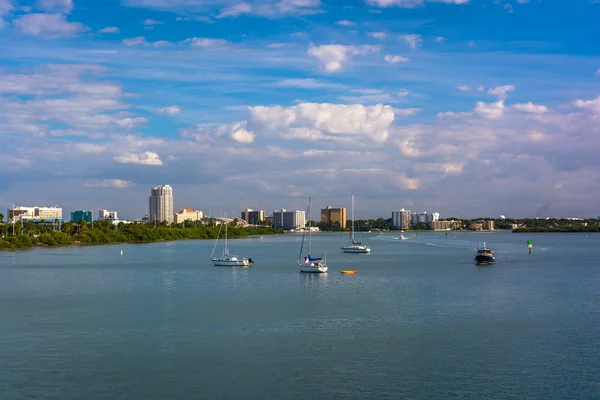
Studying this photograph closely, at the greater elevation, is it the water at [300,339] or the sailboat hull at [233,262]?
the sailboat hull at [233,262]

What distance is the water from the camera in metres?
23.0

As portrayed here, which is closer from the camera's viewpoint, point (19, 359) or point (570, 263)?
point (19, 359)

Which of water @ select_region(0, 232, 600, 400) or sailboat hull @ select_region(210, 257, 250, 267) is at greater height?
sailboat hull @ select_region(210, 257, 250, 267)

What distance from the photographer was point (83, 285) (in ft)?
186

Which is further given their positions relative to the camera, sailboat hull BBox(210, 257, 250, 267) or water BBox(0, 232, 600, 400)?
sailboat hull BBox(210, 257, 250, 267)

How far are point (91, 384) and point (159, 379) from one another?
238 centimetres

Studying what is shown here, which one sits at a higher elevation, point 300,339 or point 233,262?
point 233,262

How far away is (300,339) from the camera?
102 feet

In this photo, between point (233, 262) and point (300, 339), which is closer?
point (300, 339)

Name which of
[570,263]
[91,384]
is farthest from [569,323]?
[570,263]

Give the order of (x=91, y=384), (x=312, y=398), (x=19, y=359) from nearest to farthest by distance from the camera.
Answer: (x=312, y=398), (x=91, y=384), (x=19, y=359)

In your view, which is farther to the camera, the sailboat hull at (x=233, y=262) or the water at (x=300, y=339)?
the sailboat hull at (x=233, y=262)

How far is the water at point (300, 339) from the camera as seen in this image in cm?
2298

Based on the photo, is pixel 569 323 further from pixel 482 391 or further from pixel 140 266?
pixel 140 266
